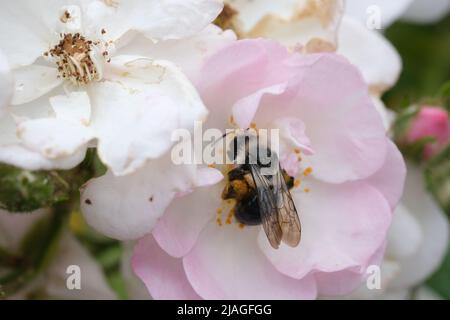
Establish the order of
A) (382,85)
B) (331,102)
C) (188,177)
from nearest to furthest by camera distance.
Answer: (188,177), (331,102), (382,85)

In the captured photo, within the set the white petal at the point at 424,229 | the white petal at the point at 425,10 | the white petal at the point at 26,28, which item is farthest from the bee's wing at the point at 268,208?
the white petal at the point at 425,10

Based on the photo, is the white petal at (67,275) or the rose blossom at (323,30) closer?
the rose blossom at (323,30)

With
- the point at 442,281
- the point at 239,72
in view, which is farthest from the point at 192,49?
the point at 442,281

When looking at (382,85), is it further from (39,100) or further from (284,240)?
(39,100)

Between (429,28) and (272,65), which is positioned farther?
(429,28)

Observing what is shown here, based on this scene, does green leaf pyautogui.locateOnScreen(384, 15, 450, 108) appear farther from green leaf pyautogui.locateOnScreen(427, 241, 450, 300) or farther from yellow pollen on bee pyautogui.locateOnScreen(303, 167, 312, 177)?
yellow pollen on bee pyautogui.locateOnScreen(303, 167, 312, 177)


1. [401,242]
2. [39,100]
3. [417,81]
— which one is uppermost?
[39,100]

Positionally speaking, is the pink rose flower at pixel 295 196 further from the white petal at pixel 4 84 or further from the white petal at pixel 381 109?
the white petal at pixel 4 84

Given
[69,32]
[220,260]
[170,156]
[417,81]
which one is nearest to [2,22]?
[69,32]
